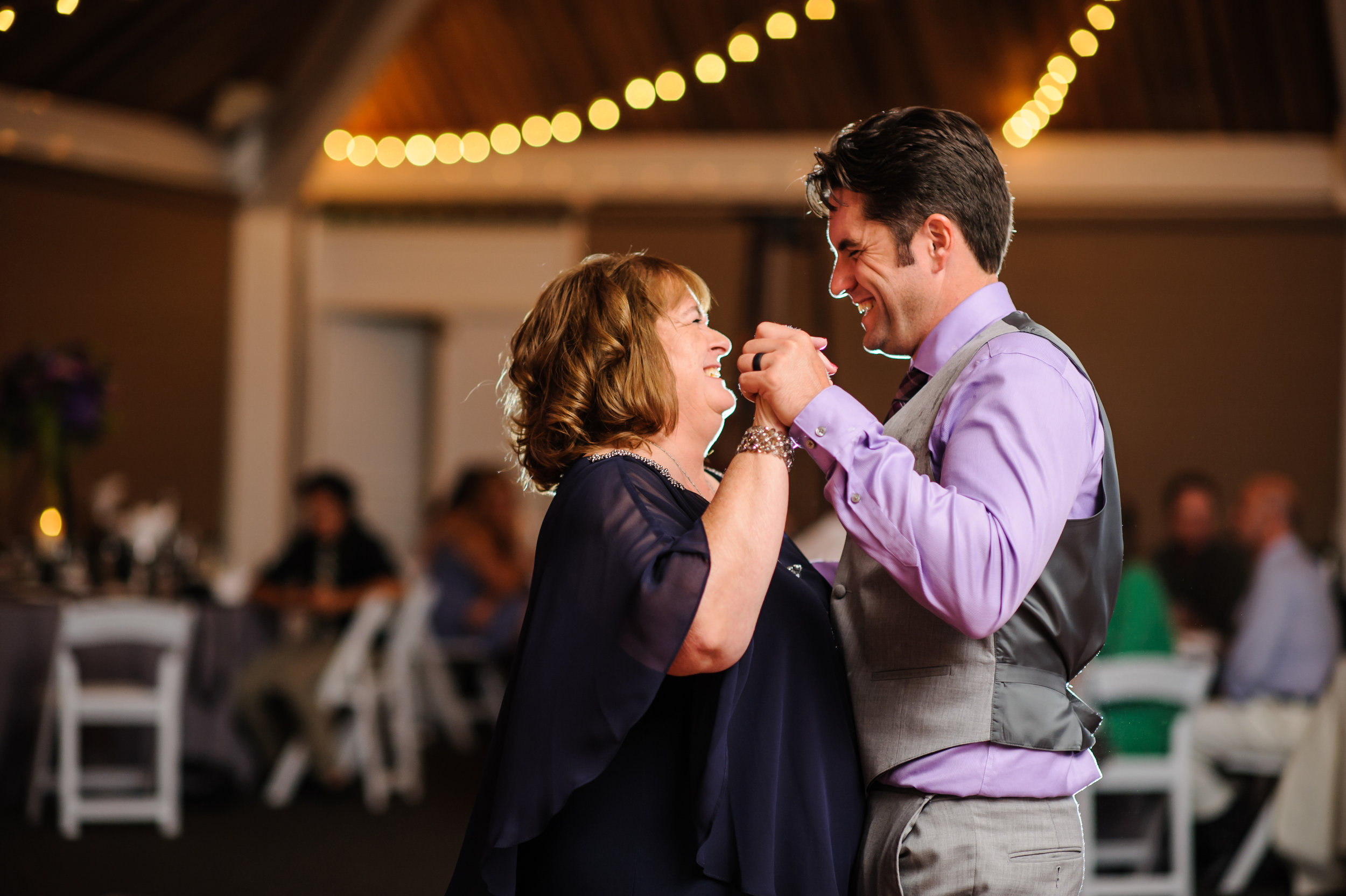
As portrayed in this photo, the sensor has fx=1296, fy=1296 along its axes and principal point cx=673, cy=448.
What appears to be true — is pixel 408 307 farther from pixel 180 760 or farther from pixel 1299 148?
pixel 1299 148

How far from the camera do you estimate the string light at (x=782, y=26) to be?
7754 millimetres

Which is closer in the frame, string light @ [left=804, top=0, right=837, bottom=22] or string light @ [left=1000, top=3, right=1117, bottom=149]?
string light @ [left=1000, top=3, right=1117, bottom=149]

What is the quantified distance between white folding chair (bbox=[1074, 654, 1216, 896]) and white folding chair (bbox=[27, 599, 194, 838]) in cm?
321

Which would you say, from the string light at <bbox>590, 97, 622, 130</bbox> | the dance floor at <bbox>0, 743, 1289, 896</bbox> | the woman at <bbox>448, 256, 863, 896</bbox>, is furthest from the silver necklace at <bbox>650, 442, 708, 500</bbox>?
the string light at <bbox>590, 97, 622, 130</bbox>

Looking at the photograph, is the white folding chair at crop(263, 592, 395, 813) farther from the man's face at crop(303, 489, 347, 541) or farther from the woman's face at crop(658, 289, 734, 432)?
the woman's face at crop(658, 289, 734, 432)

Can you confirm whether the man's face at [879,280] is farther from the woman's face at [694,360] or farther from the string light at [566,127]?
the string light at [566,127]

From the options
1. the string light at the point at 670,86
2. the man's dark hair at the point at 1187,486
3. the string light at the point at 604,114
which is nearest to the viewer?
the man's dark hair at the point at 1187,486

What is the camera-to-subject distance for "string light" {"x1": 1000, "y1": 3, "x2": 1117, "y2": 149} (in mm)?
7402

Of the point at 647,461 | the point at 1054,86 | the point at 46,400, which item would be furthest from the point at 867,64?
the point at 647,461

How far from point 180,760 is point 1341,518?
6.25 m

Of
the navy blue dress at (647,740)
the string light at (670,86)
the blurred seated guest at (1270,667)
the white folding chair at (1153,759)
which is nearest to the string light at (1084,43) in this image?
the string light at (670,86)

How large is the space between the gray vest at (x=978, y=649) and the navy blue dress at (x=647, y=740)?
76 millimetres

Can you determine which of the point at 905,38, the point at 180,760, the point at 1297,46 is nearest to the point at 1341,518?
the point at 1297,46

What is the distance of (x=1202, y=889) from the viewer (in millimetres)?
4285
